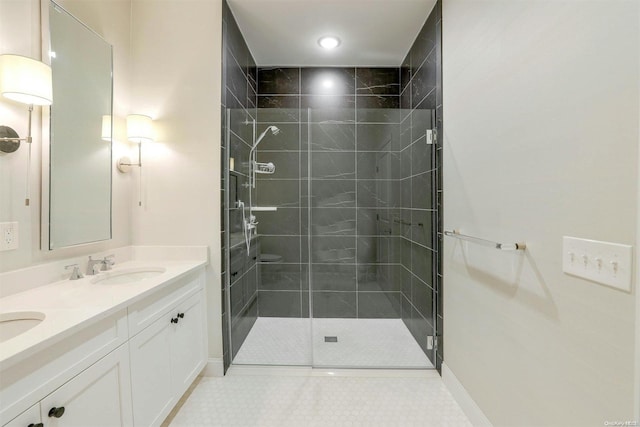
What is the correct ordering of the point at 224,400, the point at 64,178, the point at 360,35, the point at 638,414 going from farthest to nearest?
the point at 360,35, the point at 224,400, the point at 64,178, the point at 638,414

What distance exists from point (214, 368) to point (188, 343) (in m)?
0.41

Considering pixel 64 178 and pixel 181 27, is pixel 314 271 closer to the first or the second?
pixel 64 178

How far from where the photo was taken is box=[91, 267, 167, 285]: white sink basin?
1.60 metres

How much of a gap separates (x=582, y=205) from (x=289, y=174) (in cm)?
192

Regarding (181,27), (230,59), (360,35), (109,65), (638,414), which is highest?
(360,35)

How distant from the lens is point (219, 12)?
1.98 m

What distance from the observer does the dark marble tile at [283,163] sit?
7.91 ft

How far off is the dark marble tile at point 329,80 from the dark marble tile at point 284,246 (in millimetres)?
1637

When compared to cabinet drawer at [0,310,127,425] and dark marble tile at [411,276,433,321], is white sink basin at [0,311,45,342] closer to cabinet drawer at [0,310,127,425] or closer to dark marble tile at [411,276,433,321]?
cabinet drawer at [0,310,127,425]

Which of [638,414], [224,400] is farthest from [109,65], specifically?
[638,414]

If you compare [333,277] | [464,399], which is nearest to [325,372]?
[333,277]

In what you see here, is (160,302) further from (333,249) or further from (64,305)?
(333,249)

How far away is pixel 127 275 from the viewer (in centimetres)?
173

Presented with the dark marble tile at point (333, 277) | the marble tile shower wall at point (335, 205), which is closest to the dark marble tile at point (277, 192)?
the marble tile shower wall at point (335, 205)
